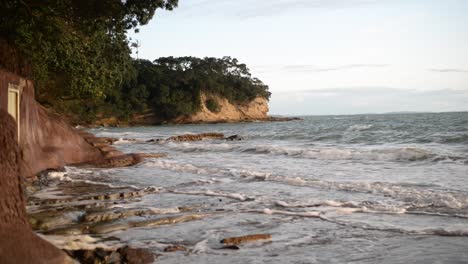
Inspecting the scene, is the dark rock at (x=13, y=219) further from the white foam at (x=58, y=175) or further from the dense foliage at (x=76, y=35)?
the white foam at (x=58, y=175)

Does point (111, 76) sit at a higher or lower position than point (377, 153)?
higher

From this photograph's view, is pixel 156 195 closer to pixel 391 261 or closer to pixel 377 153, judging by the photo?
pixel 391 261

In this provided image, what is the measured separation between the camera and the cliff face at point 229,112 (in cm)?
9888

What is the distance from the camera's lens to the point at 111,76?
662 inches

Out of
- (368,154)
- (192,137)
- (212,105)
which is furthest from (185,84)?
(368,154)

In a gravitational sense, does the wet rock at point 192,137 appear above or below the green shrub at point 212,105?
below

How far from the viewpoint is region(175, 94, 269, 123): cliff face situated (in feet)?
324

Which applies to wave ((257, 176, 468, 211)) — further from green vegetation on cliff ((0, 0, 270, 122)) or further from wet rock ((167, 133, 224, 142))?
wet rock ((167, 133, 224, 142))

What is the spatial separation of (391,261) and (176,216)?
4013mm

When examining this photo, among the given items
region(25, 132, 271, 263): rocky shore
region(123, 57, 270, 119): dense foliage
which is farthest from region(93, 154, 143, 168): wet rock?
region(123, 57, 270, 119): dense foliage

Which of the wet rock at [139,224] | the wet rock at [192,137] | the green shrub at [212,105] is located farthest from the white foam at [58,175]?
the green shrub at [212,105]

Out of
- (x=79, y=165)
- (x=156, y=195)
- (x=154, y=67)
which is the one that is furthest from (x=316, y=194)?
(x=154, y=67)

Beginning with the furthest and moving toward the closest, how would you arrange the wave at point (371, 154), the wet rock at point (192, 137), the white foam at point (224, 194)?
the wet rock at point (192, 137) < the wave at point (371, 154) < the white foam at point (224, 194)

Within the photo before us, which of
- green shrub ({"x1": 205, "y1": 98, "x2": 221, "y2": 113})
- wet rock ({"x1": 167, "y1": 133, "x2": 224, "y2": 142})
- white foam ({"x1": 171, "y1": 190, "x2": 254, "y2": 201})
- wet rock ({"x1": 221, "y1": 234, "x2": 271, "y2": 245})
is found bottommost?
wet rock ({"x1": 167, "y1": 133, "x2": 224, "y2": 142})
